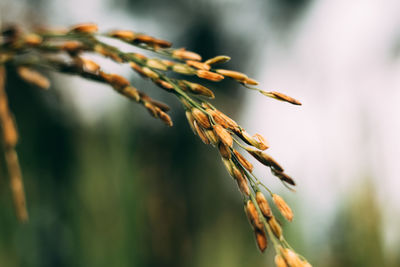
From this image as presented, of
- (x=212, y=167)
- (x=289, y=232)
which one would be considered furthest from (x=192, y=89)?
(x=212, y=167)

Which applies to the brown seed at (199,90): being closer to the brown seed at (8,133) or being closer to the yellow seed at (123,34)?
the yellow seed at (123,34)

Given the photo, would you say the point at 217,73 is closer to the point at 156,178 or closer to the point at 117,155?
the point at 117,155

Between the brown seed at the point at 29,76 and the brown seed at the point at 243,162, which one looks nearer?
the brown seed at the point at 243,162

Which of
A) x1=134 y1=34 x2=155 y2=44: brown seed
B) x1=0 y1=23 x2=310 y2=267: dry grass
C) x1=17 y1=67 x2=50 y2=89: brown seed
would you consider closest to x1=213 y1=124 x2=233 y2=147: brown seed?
x1=0 y1=23 x2=310 y2=267: dry grass

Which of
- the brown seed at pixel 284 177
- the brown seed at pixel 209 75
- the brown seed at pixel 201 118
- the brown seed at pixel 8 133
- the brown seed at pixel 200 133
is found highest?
the brown seed at pixel 209 75

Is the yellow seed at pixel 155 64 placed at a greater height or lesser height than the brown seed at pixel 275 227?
greater

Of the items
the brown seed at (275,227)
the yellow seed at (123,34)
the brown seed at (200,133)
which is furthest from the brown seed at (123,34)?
the brown seed at (275,227)
